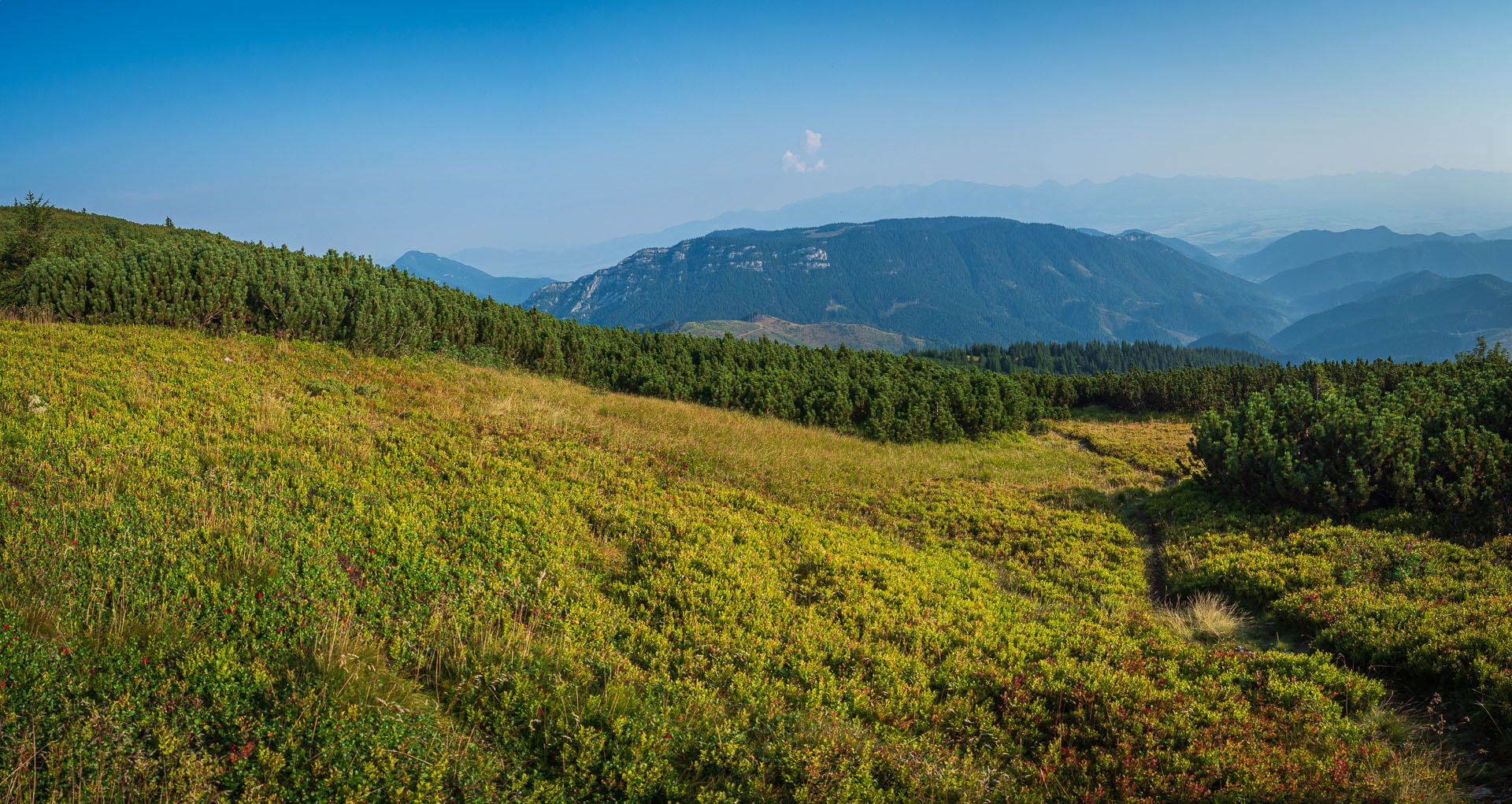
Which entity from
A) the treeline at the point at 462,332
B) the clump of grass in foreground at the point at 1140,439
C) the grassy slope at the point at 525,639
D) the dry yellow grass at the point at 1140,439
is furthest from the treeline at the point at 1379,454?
the treeline at the point at 462,332

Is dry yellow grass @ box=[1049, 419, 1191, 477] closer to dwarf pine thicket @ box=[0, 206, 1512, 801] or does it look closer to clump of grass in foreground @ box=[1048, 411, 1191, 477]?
clump of grass in foreground @ box=[1048, 411, 1191, 477]

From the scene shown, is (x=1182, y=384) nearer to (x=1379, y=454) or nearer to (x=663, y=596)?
(x=1379, y=454)

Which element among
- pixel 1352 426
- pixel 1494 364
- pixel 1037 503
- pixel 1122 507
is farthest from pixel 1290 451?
pixel 1494 364

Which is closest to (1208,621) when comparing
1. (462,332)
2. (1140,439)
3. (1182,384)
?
(1140,439)

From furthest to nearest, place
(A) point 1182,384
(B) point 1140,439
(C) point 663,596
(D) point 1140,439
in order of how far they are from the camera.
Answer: (A) point 1182,384, (B) point 1140,439, (D) point 1140,439, (C) point 663,596

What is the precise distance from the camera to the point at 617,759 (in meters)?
4.77

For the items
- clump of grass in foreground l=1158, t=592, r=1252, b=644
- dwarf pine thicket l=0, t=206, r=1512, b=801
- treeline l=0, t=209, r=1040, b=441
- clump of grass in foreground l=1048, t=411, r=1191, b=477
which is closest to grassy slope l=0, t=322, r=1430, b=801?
dwarf pine thicket l=0, t=206, r=1512, b=801

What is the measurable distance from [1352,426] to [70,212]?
63852 mm

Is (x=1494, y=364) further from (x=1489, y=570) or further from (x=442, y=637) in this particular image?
(x=442, y=637)

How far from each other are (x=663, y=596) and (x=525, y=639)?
2.11 metres

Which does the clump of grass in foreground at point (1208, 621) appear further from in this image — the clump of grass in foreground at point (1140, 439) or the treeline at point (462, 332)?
the treeline at point (462, 332)

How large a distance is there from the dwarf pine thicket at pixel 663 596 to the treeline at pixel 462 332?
0.33m

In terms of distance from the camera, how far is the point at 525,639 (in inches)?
243

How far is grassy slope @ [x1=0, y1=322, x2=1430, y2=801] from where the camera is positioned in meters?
4.31
